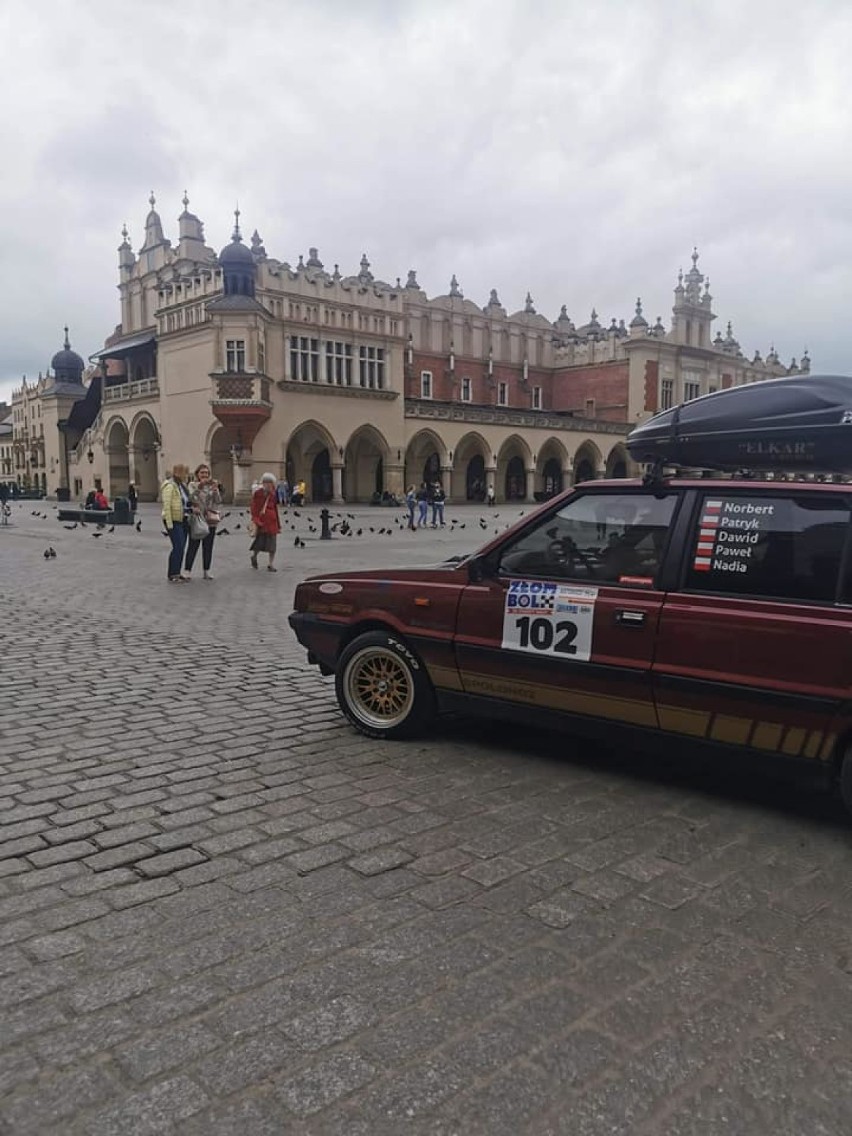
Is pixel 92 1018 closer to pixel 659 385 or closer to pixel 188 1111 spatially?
pixel 188 1111

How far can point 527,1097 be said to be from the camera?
221 centimetres

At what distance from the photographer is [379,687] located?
5379 mm

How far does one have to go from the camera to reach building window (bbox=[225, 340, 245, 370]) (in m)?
41.3

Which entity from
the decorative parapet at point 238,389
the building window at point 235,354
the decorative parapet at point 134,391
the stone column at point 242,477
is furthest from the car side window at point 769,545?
the decorative parapet at point 134,391

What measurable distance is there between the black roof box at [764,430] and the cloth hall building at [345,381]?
115 feet

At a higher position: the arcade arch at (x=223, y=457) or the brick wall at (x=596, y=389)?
the brick wall at (x=596, y=389)

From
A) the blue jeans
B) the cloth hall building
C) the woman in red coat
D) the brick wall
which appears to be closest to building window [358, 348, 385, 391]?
the cloth hall building

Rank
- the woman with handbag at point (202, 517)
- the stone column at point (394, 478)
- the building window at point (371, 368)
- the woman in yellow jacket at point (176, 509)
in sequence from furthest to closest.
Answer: the stone column at point (394, 478), the building window at point (371, 368), the woman with handbag at point (202, 517), the woman in yellow jacket at point (176, 509)

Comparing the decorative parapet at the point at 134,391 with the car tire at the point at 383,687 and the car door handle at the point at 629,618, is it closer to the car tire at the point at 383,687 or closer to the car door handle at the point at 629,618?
the car tire at the point at 383,687

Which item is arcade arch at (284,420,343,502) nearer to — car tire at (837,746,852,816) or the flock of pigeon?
the flock of pigeon

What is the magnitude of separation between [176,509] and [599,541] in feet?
30.0

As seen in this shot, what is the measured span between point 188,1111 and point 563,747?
11.0ft

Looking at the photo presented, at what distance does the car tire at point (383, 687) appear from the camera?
17.1 ft

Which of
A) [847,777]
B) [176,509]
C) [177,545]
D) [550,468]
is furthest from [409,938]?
[550,468]
